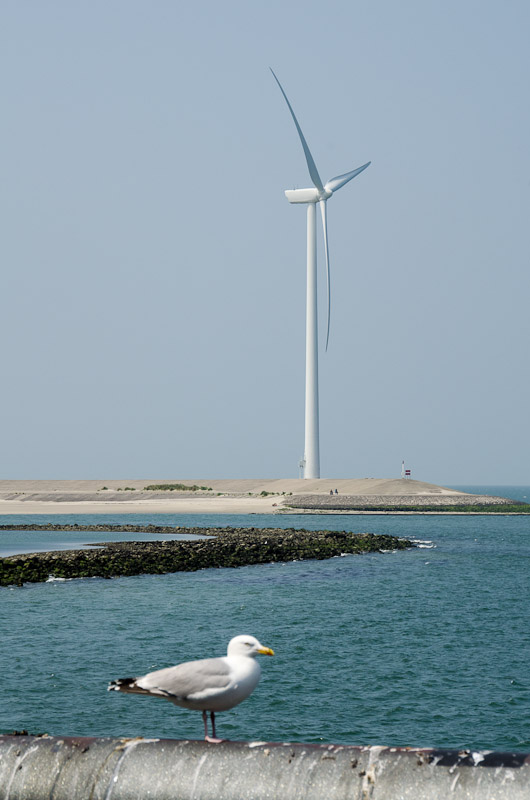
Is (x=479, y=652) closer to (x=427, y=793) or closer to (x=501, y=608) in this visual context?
(x=501, y=608)

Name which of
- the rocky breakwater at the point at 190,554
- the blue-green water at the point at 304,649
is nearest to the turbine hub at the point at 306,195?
the rocky breakwater at the point at 190,554

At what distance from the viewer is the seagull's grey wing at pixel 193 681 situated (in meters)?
7.88

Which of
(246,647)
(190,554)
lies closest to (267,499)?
(190,554)

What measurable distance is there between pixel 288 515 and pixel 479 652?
290 ft

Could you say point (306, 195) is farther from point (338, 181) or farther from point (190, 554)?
point (190, 554)

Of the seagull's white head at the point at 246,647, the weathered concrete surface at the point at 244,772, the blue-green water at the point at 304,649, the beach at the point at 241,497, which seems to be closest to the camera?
the weathered concrete surface at the point at 244,772

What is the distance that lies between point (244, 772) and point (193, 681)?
1.55 m

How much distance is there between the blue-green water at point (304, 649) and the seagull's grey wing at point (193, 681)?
429 inches

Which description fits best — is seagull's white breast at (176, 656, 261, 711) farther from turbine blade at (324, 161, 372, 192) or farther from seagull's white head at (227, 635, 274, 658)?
turbine blade at (324, 161, 372, 192)

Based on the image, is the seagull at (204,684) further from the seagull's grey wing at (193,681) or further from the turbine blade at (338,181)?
the turbine blade at (338,181)

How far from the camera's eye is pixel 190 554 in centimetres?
5712

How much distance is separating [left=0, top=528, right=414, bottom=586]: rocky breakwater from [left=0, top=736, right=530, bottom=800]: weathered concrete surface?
38415 mm

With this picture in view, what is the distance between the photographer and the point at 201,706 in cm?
802

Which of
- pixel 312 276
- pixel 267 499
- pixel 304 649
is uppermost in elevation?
pixel 312 276
